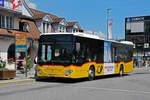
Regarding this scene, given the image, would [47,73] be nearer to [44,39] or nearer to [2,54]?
[44,39]

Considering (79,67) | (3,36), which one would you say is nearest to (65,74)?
(79,67)

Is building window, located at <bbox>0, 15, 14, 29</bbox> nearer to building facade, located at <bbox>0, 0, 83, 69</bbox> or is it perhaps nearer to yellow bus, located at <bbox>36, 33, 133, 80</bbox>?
building facade, located at <bbox>0, 0, 83, 69</bbox>

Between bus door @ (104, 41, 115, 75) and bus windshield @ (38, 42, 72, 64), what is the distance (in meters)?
4.65

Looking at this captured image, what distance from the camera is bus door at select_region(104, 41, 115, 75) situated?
60.4ft

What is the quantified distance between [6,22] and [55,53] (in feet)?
41.4

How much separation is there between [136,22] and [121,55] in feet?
185

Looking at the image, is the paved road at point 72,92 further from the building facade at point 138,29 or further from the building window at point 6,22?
the building facade at point 138,29

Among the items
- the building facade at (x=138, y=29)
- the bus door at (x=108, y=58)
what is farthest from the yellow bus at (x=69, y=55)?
the building facade at (x=138, y=29)

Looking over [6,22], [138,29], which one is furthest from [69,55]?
[138,29]

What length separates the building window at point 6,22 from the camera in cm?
2506

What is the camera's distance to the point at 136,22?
75.4 meters

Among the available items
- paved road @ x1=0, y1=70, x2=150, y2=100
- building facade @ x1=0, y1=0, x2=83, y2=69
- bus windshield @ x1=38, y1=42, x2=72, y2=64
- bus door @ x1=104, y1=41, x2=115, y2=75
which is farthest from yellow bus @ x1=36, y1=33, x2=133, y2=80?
building facade @ x1=0, y1=0, x2=83, y2=69

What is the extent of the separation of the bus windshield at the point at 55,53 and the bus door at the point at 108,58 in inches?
183

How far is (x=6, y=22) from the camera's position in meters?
25.6
